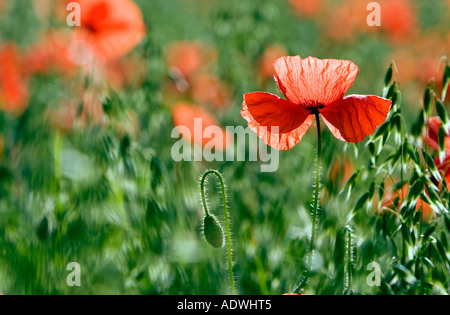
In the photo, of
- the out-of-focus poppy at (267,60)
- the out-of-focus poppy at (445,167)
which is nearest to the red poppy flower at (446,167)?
the out-of-focus poppy at (445,167)

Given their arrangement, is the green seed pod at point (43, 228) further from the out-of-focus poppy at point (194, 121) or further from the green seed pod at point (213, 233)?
the out-of-focus poppy at point (194, 121)

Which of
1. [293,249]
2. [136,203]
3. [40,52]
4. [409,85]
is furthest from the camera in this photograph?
[409,85]

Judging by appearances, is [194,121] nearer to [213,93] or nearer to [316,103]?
[213,93]

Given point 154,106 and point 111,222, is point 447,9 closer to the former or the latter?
point 154,106

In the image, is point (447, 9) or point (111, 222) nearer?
point (111, 222)

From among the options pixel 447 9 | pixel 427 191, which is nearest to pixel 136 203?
pixel 427 191

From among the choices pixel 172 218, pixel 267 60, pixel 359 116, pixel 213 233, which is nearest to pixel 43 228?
pixel 172 218

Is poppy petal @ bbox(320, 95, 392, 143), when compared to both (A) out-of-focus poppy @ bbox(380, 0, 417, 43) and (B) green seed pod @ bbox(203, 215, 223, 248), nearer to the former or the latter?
(B) green seed pod @ bbox(203, 215, 223, 248)
